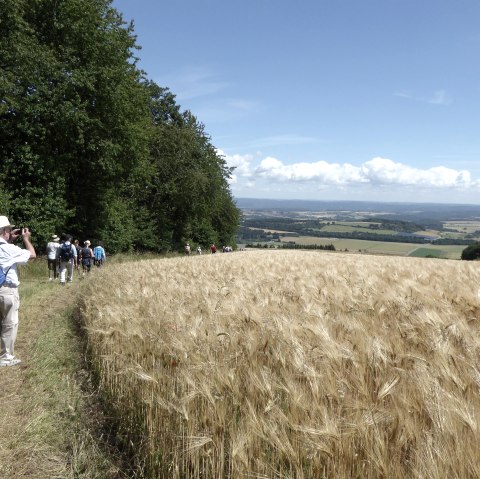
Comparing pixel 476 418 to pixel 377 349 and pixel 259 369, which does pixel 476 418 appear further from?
pixel 259 369

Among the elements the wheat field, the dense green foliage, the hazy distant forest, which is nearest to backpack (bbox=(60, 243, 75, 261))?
the hazy distant forest

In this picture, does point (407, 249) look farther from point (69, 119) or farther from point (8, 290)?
point (8, 290)

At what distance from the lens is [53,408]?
432 centimetres

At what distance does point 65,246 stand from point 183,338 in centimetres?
1362

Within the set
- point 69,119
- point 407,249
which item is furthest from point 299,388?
point 407,249

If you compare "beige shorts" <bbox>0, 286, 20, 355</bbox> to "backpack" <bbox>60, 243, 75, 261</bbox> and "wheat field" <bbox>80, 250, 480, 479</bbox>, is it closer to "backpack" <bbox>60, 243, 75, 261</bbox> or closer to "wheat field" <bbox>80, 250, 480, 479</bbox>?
"wheat field" <bbox>80, 250, 480, 479</bbox>

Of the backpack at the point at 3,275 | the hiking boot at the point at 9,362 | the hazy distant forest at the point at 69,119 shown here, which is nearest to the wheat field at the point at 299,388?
the hiking boot at the point at 9,362

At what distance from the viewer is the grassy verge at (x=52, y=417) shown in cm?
326

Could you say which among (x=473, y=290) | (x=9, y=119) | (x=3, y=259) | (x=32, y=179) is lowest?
(x=473, y=290)

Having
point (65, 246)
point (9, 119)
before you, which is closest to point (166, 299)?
point (65, 246)

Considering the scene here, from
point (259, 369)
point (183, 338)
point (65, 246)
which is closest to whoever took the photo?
point (259, 369)

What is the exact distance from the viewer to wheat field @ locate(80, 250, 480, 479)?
2000 millimetres

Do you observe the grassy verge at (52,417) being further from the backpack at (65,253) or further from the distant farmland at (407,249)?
the distant farmland at (407,249)

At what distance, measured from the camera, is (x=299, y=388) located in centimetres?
251
